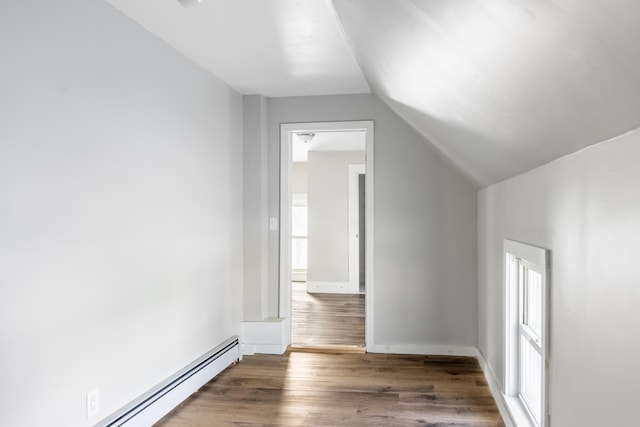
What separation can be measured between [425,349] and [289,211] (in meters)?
1.69

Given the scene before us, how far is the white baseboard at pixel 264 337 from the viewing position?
426 centimetres

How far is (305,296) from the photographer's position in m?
7.33

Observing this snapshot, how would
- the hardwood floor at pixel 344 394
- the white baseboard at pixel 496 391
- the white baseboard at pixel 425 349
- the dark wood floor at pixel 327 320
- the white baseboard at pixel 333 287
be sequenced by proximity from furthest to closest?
the white baseboard at pixel 333 287
the dark wood floor at pixel 327 320
the white baseboard at pixel 425 349
the hardwood floor at pixel 344 394
the white baseboard at pixel 496 391

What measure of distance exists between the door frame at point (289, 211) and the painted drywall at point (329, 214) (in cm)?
318

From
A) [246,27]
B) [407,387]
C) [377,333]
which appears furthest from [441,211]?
[246,27]

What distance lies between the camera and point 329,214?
7699 mm

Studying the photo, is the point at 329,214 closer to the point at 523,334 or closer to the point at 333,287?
the point at 333,287

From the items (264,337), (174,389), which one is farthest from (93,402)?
(264,337)

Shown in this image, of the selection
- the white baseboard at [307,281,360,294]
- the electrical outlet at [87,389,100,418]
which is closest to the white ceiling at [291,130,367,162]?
the white baseboard at [307,281,360,294]

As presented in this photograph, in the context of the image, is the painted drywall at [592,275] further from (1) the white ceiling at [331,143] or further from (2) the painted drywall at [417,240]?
(1) the white ceiling at [331,143]

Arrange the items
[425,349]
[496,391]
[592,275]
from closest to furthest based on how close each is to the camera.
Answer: [592,275] → [496,391] → [425,349]

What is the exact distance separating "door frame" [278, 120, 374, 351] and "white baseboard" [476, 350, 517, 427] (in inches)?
37.8

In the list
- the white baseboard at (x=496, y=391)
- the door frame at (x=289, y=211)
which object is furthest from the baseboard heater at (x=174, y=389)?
the white baseboard at (x=496, y=391)

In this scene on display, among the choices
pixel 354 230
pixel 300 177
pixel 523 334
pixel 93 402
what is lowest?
pixel 93 402
